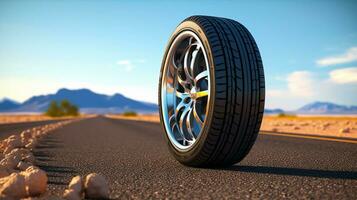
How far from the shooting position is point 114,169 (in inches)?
126

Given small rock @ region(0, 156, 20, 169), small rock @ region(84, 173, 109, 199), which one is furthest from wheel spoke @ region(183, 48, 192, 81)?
small rock @ region(84, 173, 109, 199)

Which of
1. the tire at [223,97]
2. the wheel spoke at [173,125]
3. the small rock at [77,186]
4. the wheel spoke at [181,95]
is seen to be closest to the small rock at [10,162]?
the small rock at [77,186]

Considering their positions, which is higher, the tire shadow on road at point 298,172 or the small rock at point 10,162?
the small rock at point 10,162

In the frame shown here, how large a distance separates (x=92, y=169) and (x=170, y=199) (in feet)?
4.88

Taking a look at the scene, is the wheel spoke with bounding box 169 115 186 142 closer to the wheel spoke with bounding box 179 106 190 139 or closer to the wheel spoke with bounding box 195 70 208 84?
the wheel spoke with bounding box 179 106 190 139

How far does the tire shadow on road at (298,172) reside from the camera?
2.71 m

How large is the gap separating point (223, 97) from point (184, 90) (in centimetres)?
129

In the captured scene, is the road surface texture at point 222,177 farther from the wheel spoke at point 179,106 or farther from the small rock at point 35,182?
the wheel spoke at point 179,106

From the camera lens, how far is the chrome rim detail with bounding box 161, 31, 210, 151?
11.6 ft

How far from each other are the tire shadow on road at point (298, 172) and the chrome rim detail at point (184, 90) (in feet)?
1.95

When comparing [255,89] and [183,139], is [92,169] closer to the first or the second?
[183,139]

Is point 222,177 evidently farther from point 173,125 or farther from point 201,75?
point 173,125

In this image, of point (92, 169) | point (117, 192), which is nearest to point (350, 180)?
point (117, 192)

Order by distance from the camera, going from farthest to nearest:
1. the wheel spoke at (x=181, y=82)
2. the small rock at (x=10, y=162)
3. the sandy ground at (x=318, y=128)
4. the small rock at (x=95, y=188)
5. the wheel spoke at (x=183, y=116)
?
the sandy ground at (x=318, y=128) → the wheel spoke at (x=181, y=82) → the wheel spoke at (x=183, y=116) → the small rock at (x=10, y=162) → the small rock at (x=95, y=188)
